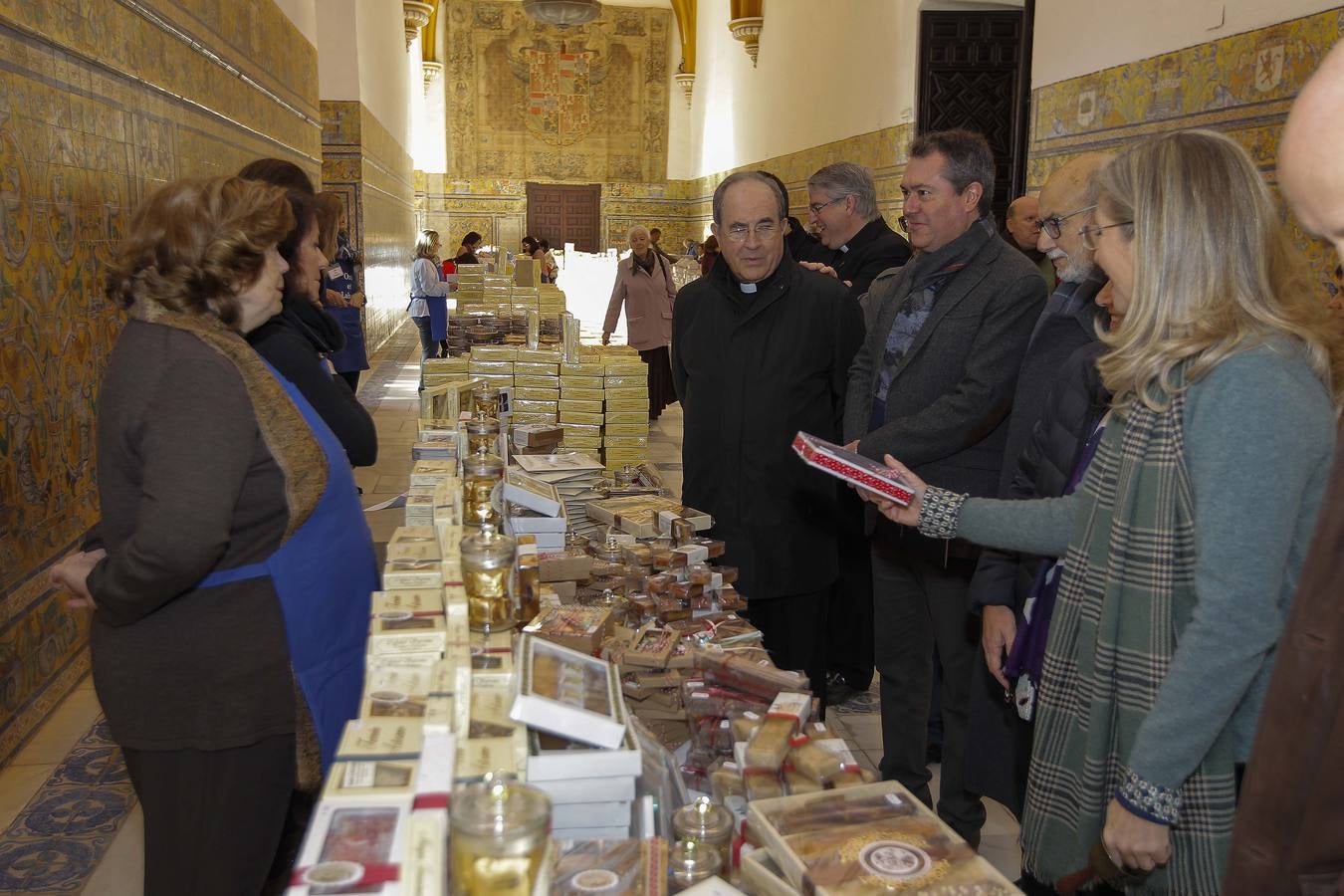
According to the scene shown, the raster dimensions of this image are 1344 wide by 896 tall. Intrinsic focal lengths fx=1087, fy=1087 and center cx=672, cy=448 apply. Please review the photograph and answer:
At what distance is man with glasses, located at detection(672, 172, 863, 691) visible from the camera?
374 cm

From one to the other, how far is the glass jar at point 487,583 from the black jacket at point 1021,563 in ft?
3.67

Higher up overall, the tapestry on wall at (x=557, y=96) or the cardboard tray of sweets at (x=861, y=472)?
the tapestry on wall at (x=557, y=96)

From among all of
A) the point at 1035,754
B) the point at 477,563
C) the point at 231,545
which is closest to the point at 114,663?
the point at 231,545

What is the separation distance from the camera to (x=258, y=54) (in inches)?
361

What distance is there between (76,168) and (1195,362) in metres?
4.80

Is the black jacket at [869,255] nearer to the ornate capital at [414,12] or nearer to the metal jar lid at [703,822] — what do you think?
the metal jar lid at [703,822]

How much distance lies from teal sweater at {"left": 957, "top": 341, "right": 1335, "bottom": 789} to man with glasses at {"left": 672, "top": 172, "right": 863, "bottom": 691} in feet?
6.89

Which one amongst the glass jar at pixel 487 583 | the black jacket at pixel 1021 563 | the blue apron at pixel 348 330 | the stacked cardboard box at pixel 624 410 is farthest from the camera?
the blue apron at pixel 348 330

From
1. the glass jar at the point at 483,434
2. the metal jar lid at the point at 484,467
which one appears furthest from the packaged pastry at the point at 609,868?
the glass jar at the point at 483,434

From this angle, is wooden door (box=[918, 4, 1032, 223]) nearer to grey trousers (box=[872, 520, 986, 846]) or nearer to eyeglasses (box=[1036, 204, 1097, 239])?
grey trousers (box=[872, 520, 986, 846])

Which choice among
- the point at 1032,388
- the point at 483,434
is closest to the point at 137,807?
the point at 483,434

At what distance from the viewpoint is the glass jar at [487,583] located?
184 centimetres

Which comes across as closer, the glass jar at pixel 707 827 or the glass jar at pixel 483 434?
the glass jar at pixel 707 827

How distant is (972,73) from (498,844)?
11.5m
